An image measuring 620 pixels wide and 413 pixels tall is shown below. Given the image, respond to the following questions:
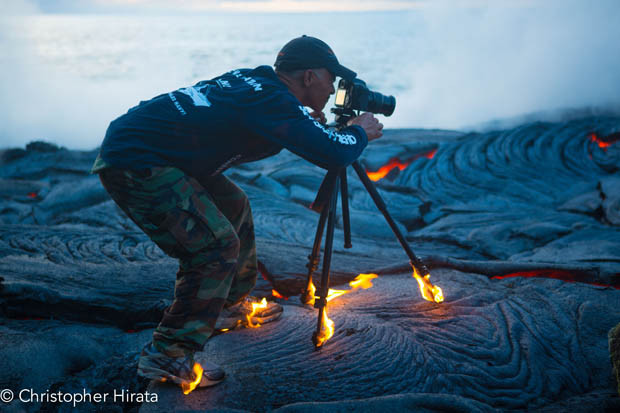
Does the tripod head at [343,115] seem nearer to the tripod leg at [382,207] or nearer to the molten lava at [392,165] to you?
the tripod leg at [382,207]

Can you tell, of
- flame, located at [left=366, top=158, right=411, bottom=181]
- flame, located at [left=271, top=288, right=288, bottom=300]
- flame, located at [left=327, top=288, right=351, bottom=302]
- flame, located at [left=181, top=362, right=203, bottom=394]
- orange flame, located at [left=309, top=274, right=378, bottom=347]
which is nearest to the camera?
flame, located at [left=181, top=362, right=203, bottom=394]

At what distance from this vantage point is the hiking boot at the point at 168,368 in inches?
73.0

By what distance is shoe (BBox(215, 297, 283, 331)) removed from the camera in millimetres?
2418

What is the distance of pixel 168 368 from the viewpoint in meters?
1.86

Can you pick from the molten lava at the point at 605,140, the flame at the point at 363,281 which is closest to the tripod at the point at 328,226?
the flame at the point at 363,281

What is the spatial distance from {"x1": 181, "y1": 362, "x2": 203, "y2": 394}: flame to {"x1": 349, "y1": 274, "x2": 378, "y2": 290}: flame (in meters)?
1.34

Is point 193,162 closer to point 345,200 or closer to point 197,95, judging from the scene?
point 197,95

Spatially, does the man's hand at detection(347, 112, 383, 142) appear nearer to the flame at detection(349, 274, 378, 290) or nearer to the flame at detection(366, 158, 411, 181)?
the flame at detection(349, 274, 378, 290)

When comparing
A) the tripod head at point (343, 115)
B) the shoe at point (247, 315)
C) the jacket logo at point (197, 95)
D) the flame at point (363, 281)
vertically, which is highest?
the tripod head at point (343, 115)

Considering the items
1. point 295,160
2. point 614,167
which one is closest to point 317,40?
point 295,160

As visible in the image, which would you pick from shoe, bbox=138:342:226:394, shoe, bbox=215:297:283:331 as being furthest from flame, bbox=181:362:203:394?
shoe, bbox=215:297:283:331

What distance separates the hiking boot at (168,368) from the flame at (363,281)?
132 centimetres

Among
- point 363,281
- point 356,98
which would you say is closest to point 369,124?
point 356,98

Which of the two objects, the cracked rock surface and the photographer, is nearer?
the photographer
